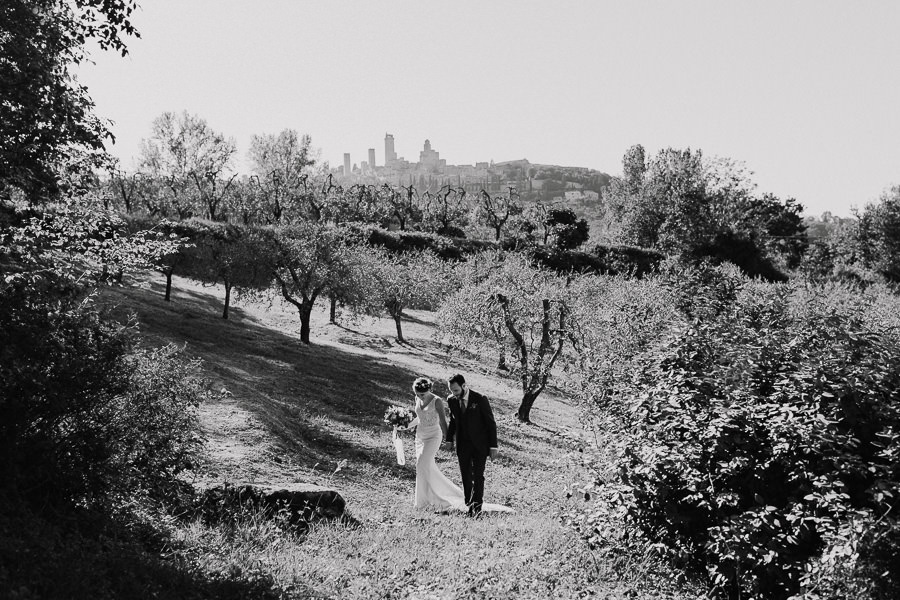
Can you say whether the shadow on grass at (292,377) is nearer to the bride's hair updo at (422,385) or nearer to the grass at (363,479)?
the grass at (363,479)

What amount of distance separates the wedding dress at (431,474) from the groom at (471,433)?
0.23m

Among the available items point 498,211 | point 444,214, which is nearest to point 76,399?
point 444,214

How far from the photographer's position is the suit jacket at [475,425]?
1080 centimetres

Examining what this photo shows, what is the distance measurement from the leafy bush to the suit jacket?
315 cm

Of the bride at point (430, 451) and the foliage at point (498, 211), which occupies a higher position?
the foliage at point (498, 211)

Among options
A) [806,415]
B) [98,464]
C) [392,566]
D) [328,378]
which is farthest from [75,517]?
[328,378]

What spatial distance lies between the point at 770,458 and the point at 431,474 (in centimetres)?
602

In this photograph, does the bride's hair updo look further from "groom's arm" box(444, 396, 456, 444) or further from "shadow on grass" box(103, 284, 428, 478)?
"shadow on grass" box(103, 284, 428, 478)

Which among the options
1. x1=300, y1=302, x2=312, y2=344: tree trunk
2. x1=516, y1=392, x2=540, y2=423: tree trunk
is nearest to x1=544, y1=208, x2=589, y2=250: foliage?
x1=300, y1=302, x2=312, y2=344: tree trunk

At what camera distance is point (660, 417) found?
736 cm

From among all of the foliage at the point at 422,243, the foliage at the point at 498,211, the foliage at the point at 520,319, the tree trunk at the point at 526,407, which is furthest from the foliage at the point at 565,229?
the tree trunk at the point at 526,407

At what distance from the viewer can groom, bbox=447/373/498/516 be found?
1080cm

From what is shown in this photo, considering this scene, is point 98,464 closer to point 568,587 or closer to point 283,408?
point 568,587

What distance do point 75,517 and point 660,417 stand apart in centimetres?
610
